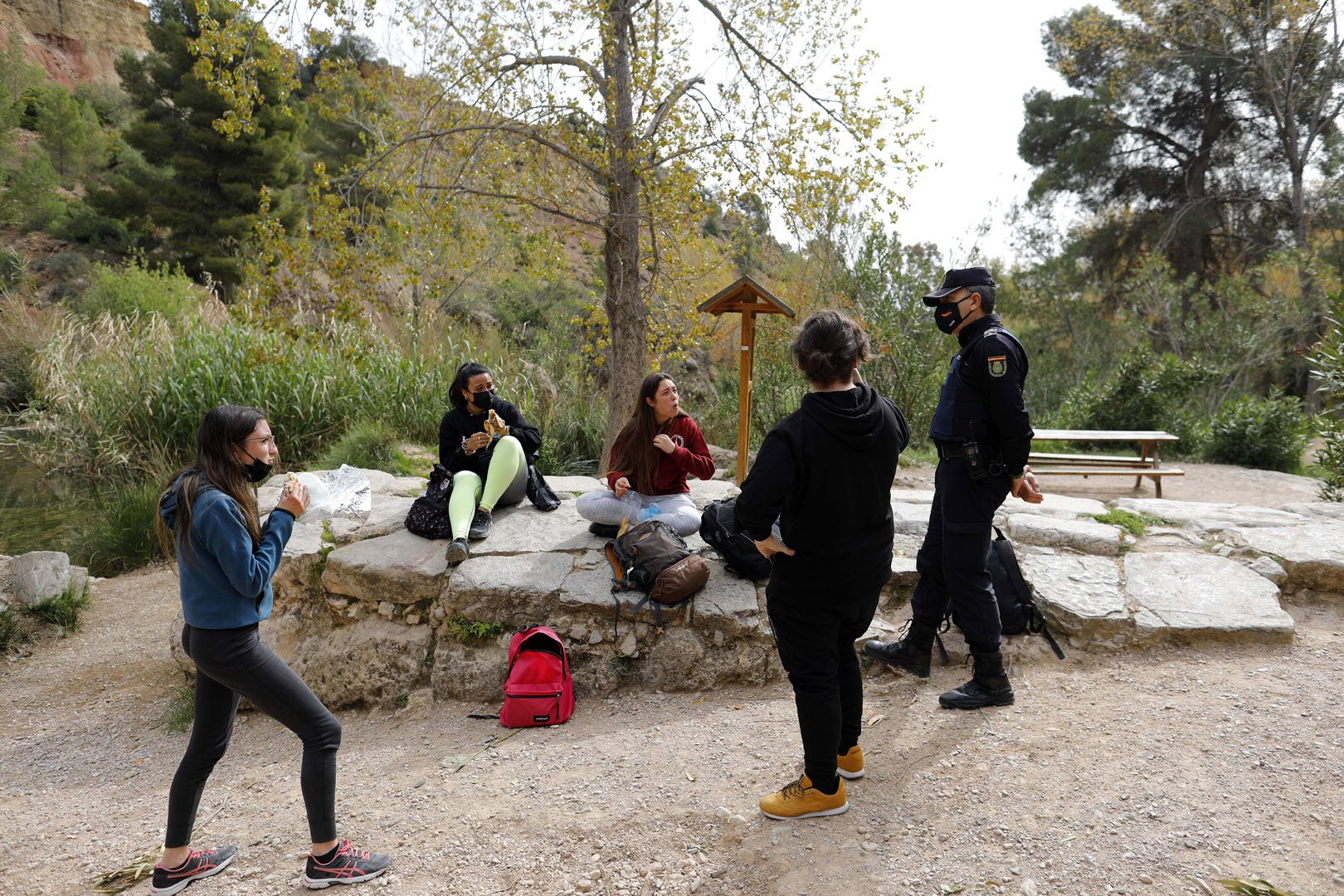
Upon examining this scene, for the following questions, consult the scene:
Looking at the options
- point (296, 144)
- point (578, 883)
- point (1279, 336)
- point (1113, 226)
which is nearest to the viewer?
point (578, 883)

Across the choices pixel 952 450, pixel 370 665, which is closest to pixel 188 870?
pixel 370 665

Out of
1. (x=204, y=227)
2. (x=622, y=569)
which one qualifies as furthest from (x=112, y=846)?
(x=204, y=227)

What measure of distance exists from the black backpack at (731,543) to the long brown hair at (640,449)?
381 mm

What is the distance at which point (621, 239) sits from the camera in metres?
7.29

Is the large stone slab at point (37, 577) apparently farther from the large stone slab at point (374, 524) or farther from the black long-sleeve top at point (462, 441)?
the black long-sleeve top at point (462, 441)

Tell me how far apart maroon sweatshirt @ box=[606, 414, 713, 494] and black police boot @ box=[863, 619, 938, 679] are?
1.28 m

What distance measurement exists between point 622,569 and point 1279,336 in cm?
1574

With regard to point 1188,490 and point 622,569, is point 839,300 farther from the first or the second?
point 622,569

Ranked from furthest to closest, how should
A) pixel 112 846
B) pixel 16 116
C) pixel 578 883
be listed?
pixel 16 116 < pixel 112 846 < pixel 578 883

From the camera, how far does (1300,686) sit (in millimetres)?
3377

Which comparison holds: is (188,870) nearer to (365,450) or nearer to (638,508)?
(638,508)

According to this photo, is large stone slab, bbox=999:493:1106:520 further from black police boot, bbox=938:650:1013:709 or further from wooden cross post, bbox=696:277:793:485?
black police boot, bbox=938:650:1013:709

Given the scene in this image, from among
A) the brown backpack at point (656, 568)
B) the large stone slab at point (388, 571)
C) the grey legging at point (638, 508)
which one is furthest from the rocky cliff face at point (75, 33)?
the brown backpack at point (656, 568)

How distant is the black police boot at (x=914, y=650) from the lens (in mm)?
3586
